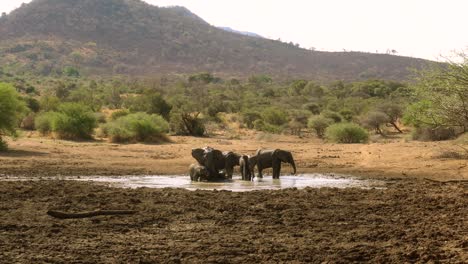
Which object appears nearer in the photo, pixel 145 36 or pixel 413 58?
pixel 145 36

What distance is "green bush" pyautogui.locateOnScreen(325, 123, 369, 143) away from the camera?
32.0 meters

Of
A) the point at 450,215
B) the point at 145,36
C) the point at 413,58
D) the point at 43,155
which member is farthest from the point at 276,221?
the point at 413,58

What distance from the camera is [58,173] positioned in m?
19.3

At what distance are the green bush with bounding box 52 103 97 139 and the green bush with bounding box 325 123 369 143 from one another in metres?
11.4

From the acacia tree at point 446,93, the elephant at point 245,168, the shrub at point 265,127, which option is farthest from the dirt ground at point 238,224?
the shrub at point 265,127

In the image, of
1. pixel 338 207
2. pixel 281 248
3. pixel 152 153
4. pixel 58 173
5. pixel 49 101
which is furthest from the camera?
pixel 49 101

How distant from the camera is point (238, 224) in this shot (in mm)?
10719

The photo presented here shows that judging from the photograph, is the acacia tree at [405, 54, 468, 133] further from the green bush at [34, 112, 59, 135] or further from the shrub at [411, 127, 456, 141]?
the green bush at [34, 112, 59, 135]

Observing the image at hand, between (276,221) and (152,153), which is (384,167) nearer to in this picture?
(152,153)

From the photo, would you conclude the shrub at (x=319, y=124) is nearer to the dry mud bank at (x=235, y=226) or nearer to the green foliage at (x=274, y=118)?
the green foliage at (x=274, y=118)

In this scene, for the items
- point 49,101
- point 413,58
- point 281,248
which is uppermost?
point 413,58

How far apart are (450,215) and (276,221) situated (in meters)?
3.06

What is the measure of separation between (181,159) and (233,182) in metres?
6.18

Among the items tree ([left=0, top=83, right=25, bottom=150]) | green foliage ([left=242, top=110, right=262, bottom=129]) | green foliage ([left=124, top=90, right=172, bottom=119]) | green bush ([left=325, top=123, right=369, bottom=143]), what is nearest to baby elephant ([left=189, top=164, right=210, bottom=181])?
tree ([left=0, top=83, right=25, bottom=150])
